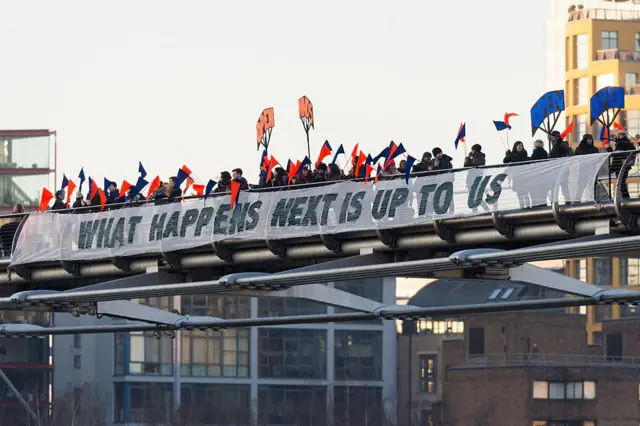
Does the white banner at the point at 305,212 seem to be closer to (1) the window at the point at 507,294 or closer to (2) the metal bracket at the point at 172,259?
(2) the metal bracket at the point at 172,259

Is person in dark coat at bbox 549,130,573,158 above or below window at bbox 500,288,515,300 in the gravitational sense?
below

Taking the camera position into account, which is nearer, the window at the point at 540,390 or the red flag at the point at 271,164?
the red flag at the point at 271,164

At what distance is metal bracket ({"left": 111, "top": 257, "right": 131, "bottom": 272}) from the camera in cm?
6328

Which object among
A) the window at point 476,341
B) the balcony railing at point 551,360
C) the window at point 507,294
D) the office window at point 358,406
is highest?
the window at point 507,294

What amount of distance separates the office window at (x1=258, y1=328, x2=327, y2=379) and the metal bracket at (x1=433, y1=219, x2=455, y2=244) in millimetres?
124342

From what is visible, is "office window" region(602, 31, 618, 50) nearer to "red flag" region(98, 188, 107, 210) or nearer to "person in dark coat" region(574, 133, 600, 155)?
"red flag" region(98, 188, 107, 210)

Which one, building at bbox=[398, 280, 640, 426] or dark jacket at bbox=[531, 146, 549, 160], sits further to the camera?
building at bbox=[398, 280, 640, 426]

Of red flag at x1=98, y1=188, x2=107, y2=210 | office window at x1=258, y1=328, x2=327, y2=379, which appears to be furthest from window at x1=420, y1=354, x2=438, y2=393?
red flag at x1=98, y1=188, x2=107, y2=210

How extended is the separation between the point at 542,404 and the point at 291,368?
33.4 metres

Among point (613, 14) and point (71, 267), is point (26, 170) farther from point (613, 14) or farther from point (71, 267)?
point (71, 267)

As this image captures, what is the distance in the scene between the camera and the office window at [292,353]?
17775 cm

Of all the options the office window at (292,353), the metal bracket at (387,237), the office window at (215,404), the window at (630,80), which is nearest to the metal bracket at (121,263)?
the metal bracket at (387,237)

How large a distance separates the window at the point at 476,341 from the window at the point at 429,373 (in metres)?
16.9

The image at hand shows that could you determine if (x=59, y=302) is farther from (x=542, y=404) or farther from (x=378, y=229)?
(x=542, y=404)
